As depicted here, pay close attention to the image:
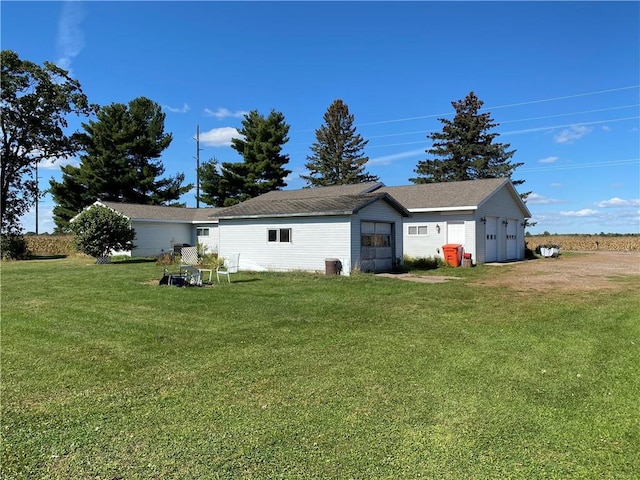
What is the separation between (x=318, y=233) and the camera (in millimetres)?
16750

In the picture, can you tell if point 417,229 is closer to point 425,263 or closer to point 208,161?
point 425,263

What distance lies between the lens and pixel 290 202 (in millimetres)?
18906

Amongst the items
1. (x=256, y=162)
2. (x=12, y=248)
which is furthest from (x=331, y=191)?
(x=12, y=248)

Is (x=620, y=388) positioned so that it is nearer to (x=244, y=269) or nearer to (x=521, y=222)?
(x=244, y=269)

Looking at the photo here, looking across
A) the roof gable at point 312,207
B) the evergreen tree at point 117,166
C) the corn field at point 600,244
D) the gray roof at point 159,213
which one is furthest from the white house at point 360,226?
the corn field at point 600,244

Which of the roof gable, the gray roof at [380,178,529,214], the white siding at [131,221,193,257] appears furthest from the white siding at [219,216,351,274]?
the white siding at [131,221,193,257]

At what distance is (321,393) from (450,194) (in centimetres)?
2010

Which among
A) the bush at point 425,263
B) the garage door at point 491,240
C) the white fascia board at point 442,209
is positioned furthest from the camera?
the garage door at point 491,240

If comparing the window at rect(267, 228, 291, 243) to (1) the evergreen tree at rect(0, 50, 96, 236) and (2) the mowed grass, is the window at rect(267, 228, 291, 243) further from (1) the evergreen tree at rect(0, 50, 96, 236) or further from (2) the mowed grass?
(1) the evergreen tree at rect(0, 50, 96, 236)

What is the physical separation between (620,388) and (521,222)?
24.6 metres

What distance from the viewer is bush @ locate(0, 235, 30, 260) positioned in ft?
91.2

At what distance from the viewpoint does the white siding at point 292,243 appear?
1623cm

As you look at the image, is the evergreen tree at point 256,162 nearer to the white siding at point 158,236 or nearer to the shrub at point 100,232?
the white siding at point 158,236

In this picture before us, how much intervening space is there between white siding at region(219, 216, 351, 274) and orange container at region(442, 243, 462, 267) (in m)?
6.61
